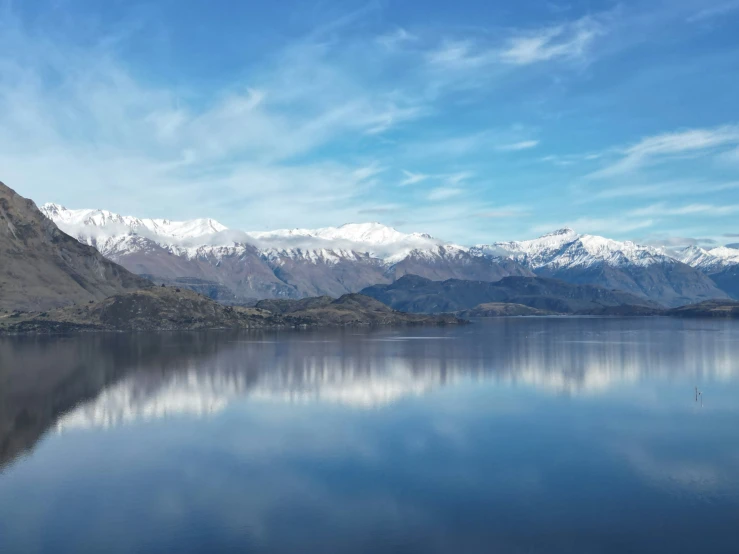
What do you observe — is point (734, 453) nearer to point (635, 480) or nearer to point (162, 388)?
point (635, 480)

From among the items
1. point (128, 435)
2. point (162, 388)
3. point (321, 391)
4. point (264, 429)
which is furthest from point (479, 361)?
point (128, 435)

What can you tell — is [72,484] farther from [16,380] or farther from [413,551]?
[16,380]

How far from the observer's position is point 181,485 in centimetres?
7012

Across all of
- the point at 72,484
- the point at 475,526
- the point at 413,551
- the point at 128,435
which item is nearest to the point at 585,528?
the point at 475,526

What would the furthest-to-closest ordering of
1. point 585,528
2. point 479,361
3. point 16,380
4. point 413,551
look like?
point 479,361, point 16,380, point 585,528, point 413,551

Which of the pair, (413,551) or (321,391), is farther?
(321,391)

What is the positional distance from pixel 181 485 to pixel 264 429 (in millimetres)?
28988

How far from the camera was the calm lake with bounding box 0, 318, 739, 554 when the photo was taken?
183ft

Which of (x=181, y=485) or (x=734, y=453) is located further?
(x=734, y=453)

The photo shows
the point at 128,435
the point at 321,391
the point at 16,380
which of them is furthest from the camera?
the point at 16,380

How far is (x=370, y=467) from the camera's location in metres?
76.4

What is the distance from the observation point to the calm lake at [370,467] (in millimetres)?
55781

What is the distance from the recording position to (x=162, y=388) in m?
140

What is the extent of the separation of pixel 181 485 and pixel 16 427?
4331cm
